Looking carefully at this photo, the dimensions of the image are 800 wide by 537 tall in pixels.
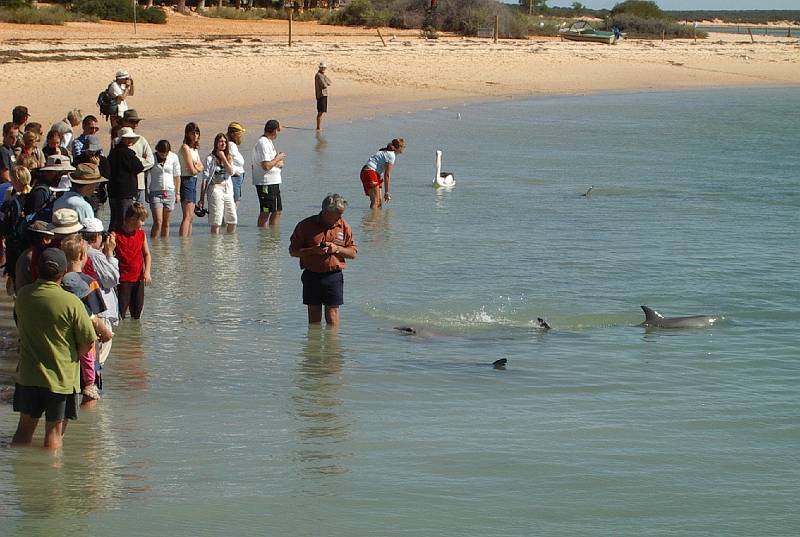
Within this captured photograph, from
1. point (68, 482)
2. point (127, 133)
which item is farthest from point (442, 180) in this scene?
point (68, 482)

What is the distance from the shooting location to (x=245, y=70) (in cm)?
3872

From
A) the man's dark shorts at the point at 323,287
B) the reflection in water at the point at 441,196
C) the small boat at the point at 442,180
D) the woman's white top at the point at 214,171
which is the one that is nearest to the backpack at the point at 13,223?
the man's dark shorts at the point at 323,287

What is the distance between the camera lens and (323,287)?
10.1 meters

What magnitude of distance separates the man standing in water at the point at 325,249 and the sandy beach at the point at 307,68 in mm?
16104

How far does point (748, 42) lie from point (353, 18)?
23741mm

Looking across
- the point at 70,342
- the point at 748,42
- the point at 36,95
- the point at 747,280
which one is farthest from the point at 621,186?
the point at 748,42

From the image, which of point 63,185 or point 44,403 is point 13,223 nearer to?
point 63,185

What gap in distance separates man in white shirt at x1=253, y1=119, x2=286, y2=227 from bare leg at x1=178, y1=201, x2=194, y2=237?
0.93 meters

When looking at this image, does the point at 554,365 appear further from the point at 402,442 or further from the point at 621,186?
the point at 621,186

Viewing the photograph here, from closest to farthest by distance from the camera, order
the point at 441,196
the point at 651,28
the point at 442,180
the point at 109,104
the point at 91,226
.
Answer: the point at 91,226
the point at 109,104
the point at 441,196
the point at 442,180
the point at 651,28

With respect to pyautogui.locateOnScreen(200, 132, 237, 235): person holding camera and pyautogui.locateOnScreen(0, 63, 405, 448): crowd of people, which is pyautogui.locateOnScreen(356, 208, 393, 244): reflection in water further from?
pyautogui.locateOnScreen(200, 132, 237, 235): person holding camera

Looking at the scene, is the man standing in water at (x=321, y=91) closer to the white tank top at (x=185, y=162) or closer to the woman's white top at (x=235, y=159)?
the woman's white top at (x=235, y=159)

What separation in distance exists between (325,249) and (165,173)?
15.2 feet

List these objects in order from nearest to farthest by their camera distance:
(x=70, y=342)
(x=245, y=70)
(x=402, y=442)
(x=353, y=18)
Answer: (x=70, y=342) → (x=402, y=442) → (x=245, y=70) → (x=353, y=18)
